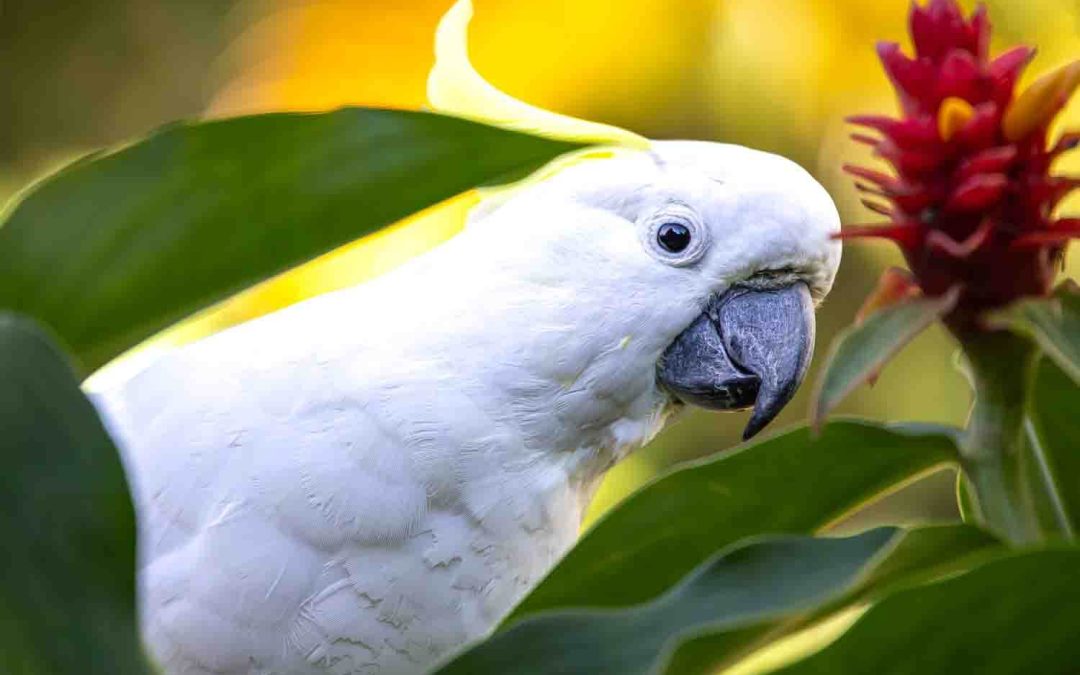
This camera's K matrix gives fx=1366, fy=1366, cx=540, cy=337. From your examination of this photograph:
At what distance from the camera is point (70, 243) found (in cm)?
68

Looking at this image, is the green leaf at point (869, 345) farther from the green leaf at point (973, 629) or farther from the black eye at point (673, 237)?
the black eye at point (673, 237)

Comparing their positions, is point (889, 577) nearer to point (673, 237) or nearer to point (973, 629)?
point (973, 629)

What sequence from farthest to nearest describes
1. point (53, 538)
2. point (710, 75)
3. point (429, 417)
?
point (710, 75), point (429, 417), point (53, 538)

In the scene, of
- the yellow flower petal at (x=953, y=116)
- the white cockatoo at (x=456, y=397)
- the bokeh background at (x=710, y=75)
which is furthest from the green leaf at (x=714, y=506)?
the bokeh background at (x=710, y=75)

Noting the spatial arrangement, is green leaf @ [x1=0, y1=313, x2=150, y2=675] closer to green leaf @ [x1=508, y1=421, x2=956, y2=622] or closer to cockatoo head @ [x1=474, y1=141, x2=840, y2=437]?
green leaf @ [x1=508, y1=421, x2=956, y2=622]

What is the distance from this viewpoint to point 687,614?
0.63 m

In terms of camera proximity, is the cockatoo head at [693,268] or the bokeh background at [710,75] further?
the bokeh background at [710,75]

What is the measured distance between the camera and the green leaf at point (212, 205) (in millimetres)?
669

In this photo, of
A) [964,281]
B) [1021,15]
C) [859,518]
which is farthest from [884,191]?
[859,518]

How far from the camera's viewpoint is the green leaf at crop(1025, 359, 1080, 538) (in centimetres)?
79

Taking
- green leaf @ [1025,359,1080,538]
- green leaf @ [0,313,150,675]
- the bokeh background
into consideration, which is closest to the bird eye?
green leaf @ [1025,359,1080,538]

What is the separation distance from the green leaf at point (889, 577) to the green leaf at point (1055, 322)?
11 cm

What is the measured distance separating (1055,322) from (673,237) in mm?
704

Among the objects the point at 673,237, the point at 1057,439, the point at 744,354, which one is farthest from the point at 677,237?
the point at 1057,439
